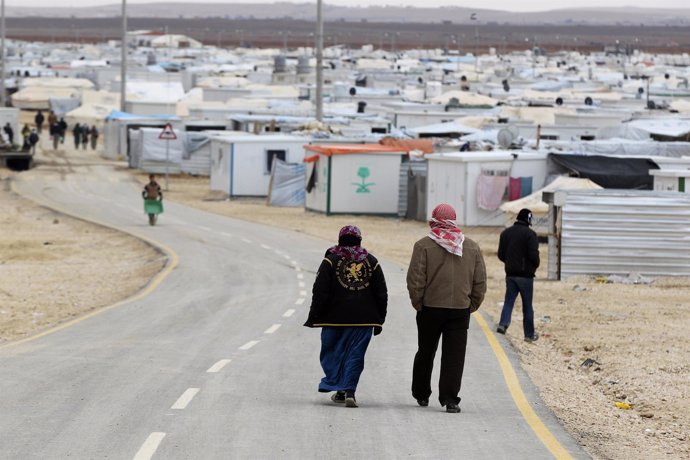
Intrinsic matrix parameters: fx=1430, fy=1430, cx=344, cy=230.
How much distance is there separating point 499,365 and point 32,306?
10477 mm

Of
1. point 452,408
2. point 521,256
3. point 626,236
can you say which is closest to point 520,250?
point 521,256

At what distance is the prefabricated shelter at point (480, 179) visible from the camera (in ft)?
128

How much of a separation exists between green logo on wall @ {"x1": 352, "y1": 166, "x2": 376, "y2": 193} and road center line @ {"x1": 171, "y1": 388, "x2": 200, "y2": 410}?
30573mm

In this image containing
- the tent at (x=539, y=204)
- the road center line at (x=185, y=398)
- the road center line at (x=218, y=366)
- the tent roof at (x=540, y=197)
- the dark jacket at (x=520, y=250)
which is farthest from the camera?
the tent roof at (x=540, y=197)

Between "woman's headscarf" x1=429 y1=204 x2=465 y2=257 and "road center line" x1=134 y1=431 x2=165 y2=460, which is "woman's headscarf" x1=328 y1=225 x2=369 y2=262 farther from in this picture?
"road center line" x1=134 y1=431 x2=165 y2=460

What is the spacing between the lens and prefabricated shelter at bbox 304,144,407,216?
141 feet

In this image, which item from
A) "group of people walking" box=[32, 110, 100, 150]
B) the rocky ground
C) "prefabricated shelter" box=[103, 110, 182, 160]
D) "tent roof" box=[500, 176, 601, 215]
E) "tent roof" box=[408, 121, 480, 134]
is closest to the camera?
the rocky ground

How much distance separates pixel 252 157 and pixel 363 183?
22.8 ft

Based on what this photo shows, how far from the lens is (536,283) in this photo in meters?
26.9

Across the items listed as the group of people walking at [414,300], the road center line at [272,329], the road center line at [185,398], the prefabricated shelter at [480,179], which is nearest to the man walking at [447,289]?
the group of people walking at [414,300]

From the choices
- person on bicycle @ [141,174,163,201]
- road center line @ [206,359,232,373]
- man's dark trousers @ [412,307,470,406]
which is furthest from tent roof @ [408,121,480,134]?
man's dark trousers @ [412,307,470,406]

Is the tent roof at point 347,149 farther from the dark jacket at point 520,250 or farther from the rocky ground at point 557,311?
the dark jacket at point 520,250

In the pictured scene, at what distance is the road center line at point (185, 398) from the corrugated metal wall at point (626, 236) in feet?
52.1

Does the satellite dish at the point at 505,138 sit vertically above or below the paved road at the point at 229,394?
above
